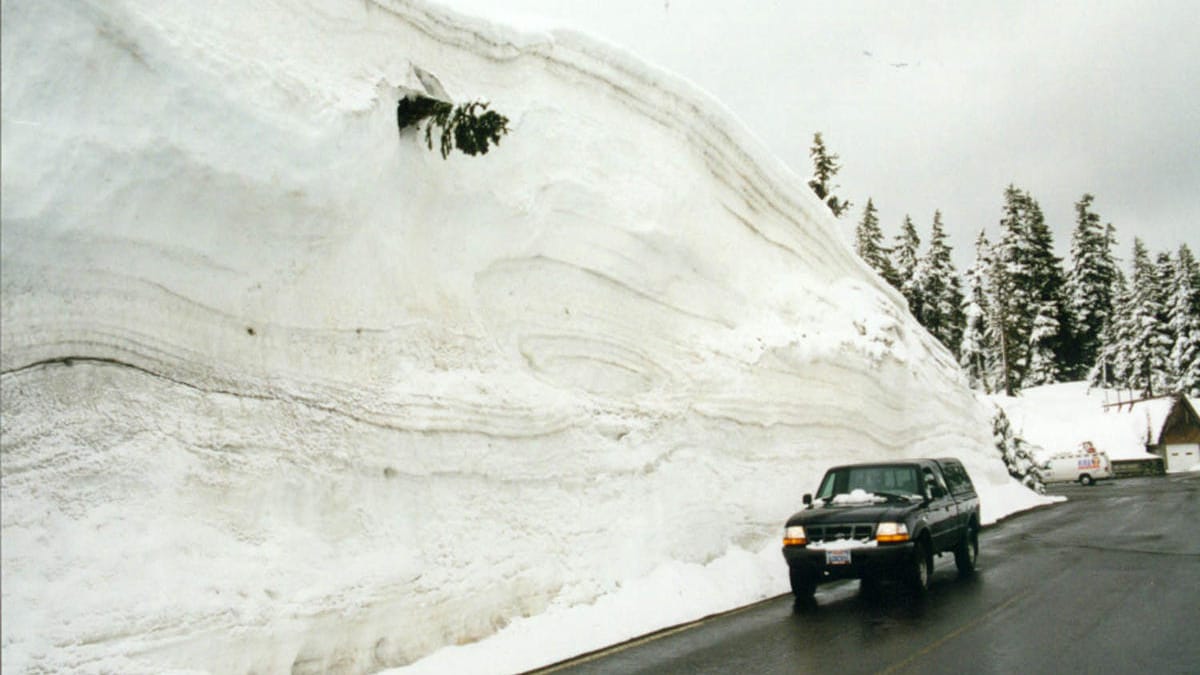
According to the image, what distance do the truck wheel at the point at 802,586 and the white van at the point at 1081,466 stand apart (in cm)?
3483

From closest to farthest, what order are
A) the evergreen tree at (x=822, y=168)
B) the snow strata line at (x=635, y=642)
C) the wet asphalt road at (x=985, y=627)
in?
the wet asphalt road at (x=985, y=627), the snow strata line at (x=635, y=642), the evergreen tree at (x=822, y=168)

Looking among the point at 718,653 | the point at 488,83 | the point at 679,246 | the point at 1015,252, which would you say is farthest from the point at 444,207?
the point at 1015,252

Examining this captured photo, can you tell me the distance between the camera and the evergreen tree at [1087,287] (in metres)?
73.1

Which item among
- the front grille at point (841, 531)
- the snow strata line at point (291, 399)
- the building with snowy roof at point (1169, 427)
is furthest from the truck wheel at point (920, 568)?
the building with snowy roof at point (1169, 427)

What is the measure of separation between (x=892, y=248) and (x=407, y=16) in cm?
6145

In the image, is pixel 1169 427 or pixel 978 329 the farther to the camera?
pixel 978 329

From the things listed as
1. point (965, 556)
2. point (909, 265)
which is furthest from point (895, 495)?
point (909, 265)

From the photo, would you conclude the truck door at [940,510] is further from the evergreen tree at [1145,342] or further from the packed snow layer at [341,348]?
the evergreen tree at [1145,342]

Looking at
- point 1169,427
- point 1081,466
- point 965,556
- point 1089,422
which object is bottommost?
point 965,556

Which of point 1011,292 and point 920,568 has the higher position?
point 1011,292

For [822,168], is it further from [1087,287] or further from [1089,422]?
[1087,287]

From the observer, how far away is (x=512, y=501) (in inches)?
428

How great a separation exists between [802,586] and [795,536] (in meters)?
0.66

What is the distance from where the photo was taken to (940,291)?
221ft
